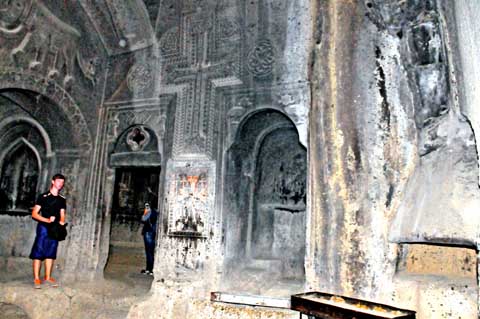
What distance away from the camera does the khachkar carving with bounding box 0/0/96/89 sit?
209 inches

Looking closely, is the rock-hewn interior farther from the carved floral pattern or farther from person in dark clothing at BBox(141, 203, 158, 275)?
person in dark clothing at BBox(141, 203, 158, 275)

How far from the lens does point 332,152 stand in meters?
3.75

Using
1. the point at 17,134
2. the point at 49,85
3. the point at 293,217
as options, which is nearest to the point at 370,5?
the point at 293,217

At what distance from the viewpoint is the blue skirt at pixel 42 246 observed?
209 inches

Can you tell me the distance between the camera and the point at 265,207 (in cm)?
584

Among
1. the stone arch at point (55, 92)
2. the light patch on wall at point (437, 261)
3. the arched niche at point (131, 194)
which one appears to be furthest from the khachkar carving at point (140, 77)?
the light patch on wall at point (437, 261)

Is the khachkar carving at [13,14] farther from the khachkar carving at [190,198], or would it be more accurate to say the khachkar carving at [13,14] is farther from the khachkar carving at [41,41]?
the khachkar carving at [190,198]

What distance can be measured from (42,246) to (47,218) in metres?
0.43

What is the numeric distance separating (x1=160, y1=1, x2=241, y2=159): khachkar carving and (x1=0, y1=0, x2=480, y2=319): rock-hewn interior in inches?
1.0

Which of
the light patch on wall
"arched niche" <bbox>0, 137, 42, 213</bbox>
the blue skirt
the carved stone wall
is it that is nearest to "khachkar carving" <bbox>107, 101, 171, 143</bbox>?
the blue skirt

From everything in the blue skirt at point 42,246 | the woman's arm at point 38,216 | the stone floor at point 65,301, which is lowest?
the stone floor at point 65,301

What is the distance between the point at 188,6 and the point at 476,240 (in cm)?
460

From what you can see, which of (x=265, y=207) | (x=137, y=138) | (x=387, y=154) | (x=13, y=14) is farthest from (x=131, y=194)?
(x=387, y=154)

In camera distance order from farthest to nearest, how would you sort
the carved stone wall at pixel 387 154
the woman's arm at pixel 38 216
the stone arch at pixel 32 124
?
the stone arch at pixel 32 124 → the woman's arm at pixel 38 216 → the carved stone wall at pixel 387 154
